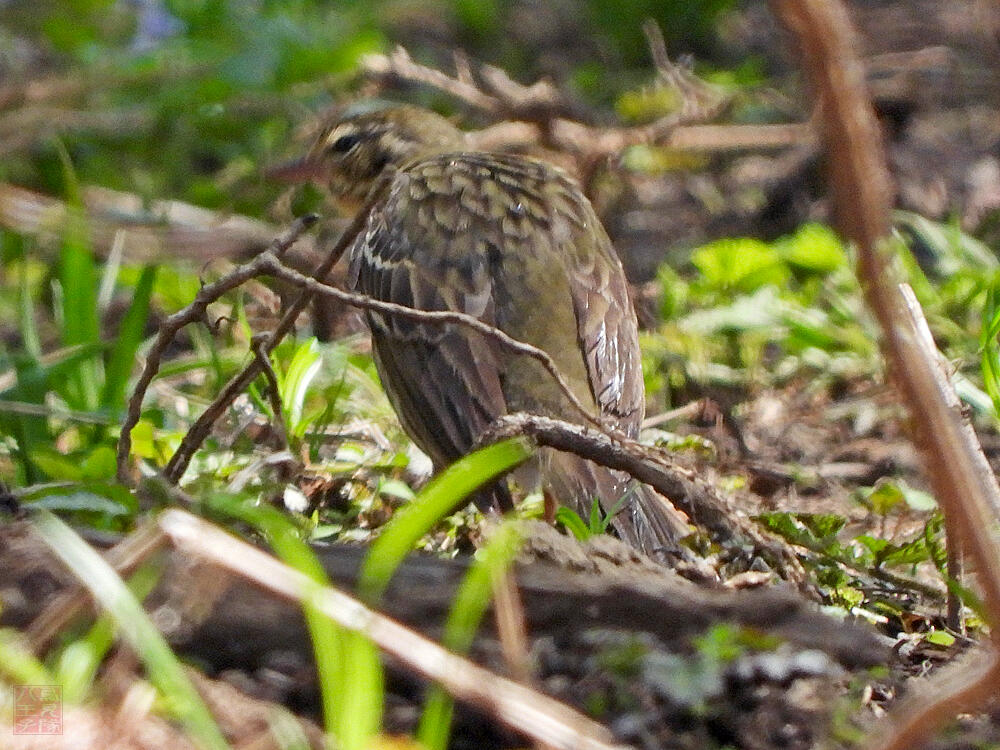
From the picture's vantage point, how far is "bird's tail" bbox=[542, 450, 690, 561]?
3.59m

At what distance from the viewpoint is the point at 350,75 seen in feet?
25.1

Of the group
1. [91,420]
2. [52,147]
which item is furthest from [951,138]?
[91,420]

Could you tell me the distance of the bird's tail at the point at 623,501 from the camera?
11.8ft

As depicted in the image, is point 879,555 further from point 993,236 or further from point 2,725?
point 993,236

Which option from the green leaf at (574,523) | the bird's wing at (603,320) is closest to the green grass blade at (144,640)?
the green leaf at (574,523)

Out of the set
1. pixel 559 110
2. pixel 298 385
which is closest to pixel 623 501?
pixel 298 385

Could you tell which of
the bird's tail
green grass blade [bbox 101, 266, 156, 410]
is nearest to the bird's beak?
green grass blade [bbox 101, 266, 156, 410]

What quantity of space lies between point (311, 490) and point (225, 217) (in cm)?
206

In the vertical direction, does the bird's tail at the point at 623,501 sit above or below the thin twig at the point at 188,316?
below

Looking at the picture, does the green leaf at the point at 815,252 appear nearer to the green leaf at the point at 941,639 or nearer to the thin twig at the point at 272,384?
the thin twig at the point at 272,384

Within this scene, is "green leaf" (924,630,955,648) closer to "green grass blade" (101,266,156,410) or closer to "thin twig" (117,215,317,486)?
"thin twig" (117,215,317,486)

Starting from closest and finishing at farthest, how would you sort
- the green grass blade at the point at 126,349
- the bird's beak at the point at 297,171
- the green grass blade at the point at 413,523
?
the green grass blade at the point at 413,523
the green grass blade at the point at 126,349
the bird's beak at the point at 297,171

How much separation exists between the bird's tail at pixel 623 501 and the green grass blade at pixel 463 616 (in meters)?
1.06

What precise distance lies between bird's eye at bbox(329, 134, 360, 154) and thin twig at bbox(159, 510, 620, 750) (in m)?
3.71
